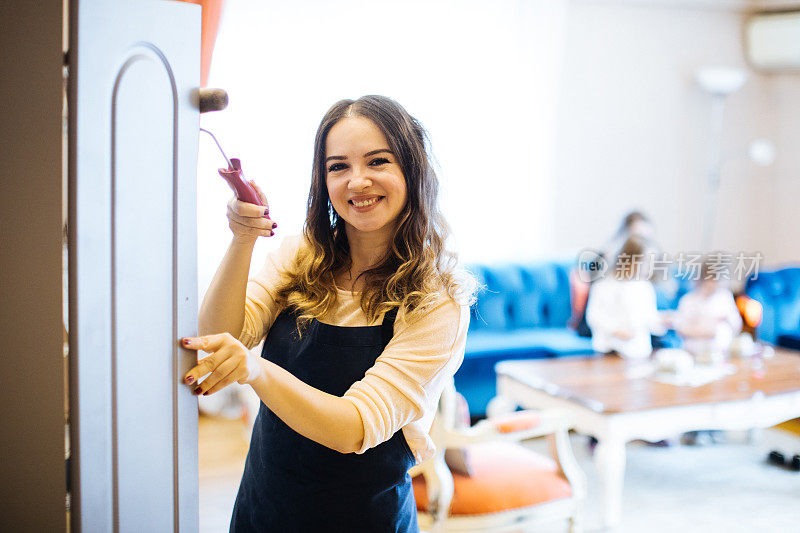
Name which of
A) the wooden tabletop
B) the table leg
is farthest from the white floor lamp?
the table leg

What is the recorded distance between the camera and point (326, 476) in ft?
3.76

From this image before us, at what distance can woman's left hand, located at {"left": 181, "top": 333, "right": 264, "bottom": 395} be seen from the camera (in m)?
0.82

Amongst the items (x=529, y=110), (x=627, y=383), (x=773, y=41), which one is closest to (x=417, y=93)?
(x=529, y=110)

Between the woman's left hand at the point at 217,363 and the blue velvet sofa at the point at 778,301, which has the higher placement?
the woman's left hand at the point at 217,363

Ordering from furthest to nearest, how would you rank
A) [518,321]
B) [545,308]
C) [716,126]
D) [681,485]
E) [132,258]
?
[716,126] < [545,308] < [518,321] < [681,485] < [132,258]

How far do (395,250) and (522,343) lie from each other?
3.09 m

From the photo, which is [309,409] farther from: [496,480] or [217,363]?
[496,480]

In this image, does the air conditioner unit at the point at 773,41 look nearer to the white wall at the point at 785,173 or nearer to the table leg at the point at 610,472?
the white wall at the point at 785,173

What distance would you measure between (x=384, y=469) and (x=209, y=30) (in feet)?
4.08

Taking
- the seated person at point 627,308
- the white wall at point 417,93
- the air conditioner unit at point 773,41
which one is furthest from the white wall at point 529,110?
the seated person at point 627,308

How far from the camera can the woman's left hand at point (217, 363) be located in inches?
32.3

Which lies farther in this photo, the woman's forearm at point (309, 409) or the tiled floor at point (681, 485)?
the tiled floor at point (681, 485)

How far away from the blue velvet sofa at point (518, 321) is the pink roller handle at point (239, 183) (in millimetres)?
3035

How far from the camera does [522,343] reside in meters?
4.16
